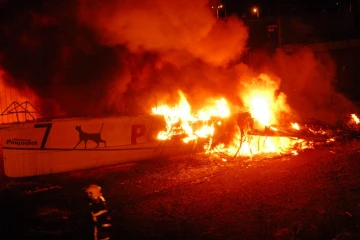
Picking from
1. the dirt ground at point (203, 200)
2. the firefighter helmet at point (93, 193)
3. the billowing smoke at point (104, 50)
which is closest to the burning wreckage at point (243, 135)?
the dirt ground at point (203, 200)

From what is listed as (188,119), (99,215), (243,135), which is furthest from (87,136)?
(243,135)

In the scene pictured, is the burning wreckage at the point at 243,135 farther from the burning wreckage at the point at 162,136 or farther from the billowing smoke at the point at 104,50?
the billowing smoke at the point at 104,50

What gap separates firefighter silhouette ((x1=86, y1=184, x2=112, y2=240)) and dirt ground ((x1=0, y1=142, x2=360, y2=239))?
0.39 feet

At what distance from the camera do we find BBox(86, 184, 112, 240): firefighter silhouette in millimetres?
5459

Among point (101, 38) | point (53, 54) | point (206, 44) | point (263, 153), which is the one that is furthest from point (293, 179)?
point (53, 54)

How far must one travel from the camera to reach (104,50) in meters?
10.8

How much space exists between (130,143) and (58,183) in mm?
1971

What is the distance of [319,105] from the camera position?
14.7m

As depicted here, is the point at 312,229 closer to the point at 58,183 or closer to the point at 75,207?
the point at 75,207

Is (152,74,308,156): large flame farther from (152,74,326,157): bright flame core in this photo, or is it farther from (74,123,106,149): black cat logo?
(74,123,106,149): black cat logo

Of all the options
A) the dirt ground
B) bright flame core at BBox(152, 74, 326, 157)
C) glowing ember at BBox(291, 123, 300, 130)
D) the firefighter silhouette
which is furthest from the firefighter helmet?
glowing ember at BBox(291, 123, 300, 130)

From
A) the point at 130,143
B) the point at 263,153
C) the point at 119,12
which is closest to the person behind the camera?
the point at 130,143

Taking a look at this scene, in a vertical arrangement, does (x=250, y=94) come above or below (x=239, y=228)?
above

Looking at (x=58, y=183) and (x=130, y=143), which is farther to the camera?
(x=130, y=143)
